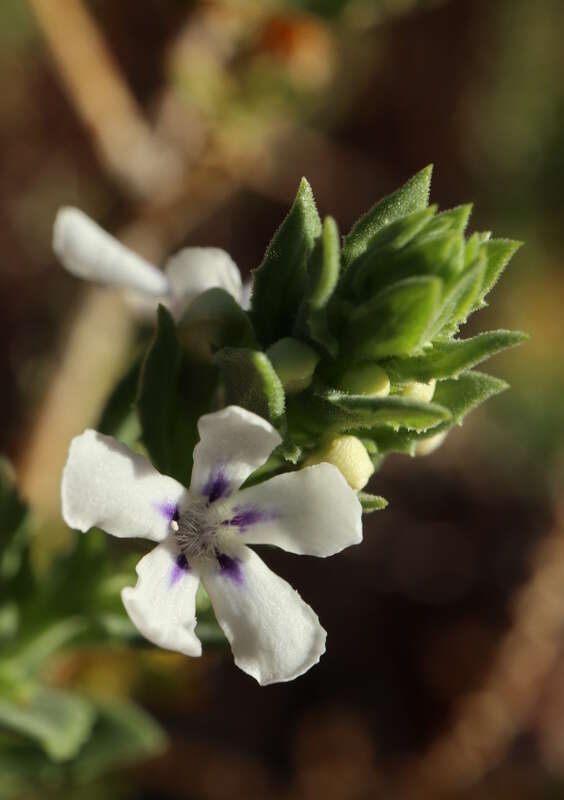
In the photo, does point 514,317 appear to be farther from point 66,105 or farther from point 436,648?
point 66,105

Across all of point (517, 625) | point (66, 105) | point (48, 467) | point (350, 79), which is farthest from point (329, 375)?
point (350, 79)

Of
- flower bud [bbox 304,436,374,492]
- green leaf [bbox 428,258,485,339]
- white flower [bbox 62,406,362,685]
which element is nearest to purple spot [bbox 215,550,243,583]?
white flower [bbox 62,406,362,685]

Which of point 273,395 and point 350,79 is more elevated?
point 350,79

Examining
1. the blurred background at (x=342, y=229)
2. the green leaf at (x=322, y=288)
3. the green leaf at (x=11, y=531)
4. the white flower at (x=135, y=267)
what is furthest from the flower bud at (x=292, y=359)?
the blurred background at (x=342, y=229)

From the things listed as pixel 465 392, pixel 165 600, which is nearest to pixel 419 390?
pixel 465 392

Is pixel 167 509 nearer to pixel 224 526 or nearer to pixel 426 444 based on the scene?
pixel 224 526
